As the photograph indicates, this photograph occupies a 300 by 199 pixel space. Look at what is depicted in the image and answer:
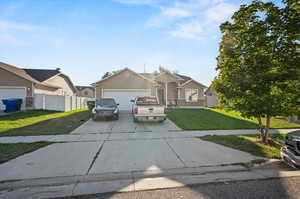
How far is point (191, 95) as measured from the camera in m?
22.1

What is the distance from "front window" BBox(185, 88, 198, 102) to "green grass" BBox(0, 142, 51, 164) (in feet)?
61.2

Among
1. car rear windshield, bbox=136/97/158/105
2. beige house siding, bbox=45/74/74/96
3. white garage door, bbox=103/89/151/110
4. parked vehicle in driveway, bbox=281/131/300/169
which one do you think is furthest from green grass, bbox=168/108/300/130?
beige house siding, bbox=45/74/74/96

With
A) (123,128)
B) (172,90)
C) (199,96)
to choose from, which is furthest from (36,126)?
(199,96)

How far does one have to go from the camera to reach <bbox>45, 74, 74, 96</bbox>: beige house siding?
20559 mm

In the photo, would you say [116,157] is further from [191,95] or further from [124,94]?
[191,95]

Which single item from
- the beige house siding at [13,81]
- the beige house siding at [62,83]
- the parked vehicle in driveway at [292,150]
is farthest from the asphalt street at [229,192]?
the beige house siding at [62,83]

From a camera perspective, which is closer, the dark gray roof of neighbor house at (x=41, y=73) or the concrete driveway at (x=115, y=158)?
the concrete driveway at (x=115, y=158)

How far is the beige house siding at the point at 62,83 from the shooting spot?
67.5 ft

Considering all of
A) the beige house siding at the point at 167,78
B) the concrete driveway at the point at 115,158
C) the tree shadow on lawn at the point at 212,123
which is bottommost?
the concrete driveway at the point at 115,158

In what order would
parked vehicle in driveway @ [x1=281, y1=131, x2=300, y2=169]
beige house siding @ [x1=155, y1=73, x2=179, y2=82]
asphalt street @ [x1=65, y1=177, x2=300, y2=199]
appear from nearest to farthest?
1. asphalt street @ [x1=65, y1=177, x2=300, y2=199]
2. parked vehicle in driveway @ [x1=281, y1=131, x2=300, y2=169]
3. beige house siding @ [x1=155, y1=73, x2=179, y2=82]

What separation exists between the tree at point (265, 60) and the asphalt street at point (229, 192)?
113 inches

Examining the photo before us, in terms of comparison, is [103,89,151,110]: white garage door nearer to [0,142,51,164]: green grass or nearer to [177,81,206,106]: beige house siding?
[177,81,206,106]: beige house siding

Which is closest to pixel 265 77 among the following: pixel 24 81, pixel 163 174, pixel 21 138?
pixel 163 174

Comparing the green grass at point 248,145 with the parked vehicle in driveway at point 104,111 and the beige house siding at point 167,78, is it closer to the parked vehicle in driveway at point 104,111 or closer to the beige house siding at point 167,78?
the parked vehicle in driveway at point 104,111
